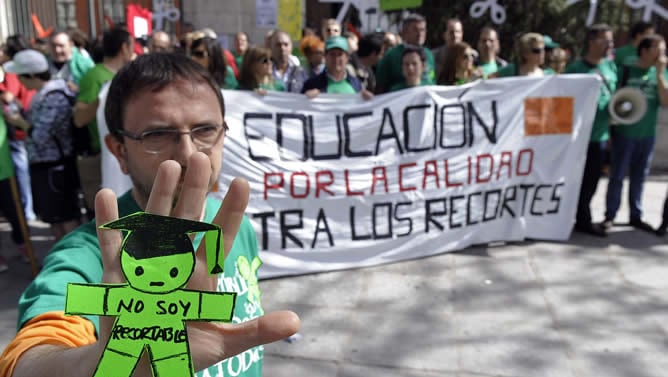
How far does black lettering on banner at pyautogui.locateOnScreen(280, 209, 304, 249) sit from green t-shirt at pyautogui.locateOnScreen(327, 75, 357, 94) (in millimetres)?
1037

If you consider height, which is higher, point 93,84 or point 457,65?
point 457,65

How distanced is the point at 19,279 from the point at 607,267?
446cm

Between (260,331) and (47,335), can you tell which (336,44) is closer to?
(47,335)

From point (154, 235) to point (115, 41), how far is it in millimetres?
3757

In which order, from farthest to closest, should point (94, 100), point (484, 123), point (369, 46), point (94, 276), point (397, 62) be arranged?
point (369, 46), point (397, 62), point (484, 123), point (94, 100), point (94, 276)

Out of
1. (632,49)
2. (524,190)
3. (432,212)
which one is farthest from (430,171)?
(632,49)

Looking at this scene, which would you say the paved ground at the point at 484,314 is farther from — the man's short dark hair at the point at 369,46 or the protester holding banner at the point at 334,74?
the man's short dark hair at the point at 369,46

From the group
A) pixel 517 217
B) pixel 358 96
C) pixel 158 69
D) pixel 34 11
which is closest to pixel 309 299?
pixel 358 96

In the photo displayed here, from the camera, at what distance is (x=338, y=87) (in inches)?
173

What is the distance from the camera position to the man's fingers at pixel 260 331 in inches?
28.3

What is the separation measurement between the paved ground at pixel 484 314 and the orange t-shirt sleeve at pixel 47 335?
204cm

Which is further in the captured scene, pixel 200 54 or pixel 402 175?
pixel 200 54

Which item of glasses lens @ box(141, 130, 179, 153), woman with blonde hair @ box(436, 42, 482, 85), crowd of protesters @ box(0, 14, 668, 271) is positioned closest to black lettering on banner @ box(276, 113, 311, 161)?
crowd of protesters @ box(0, 14, 668, 271)

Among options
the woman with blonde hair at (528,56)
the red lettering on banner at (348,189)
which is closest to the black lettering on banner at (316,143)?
the red lettering on banner at (348,189)
